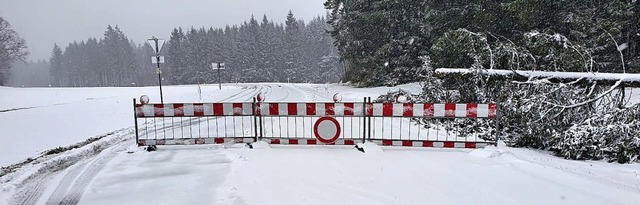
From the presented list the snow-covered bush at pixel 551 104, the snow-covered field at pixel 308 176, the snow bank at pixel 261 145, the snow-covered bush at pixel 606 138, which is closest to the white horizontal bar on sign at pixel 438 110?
the snow-covered field at pixel 308 176

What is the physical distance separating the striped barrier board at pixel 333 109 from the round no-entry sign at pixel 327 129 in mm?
141

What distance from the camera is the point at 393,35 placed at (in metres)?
24.2

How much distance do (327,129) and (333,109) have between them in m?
0.42

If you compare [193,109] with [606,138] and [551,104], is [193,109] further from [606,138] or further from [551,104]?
[606,138]

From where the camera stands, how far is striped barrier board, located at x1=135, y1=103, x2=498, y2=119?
22.8 ft

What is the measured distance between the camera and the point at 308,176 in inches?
213

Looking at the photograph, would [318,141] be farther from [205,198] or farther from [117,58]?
[117,58]

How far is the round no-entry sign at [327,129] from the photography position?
283 inches

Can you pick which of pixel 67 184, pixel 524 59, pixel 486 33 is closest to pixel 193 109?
pixel 67 184

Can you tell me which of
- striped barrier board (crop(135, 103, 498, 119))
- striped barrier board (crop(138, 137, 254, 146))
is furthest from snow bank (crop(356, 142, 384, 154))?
striped barrier board (crop(138, 137, 254, 146))

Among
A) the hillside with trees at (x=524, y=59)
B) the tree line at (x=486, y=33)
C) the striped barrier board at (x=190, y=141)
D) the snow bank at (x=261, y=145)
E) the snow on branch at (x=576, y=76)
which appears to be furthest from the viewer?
the tree line at (x=486, y=33)

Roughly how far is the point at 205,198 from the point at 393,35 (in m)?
21.4

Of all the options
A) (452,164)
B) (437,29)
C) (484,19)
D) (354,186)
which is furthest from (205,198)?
(437,29)

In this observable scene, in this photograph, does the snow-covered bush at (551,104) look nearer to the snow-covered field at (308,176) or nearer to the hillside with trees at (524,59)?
the hillside with trees at (524,59)
